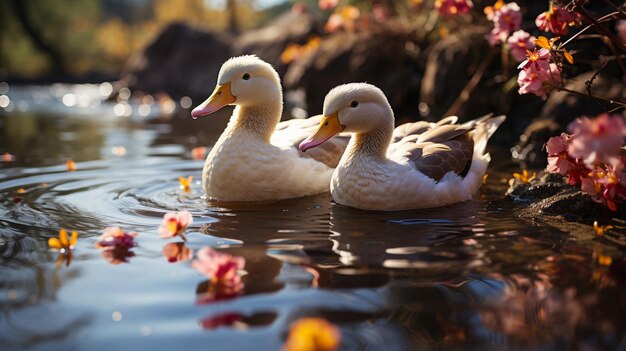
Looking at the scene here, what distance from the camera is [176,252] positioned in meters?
4.18

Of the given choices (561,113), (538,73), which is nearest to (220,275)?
(538,73)

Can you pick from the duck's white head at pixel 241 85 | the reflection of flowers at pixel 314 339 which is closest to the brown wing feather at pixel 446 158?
the duck's white head at pixel 241 85

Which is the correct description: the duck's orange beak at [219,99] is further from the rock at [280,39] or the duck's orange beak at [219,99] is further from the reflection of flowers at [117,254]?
the rock at [280,39]

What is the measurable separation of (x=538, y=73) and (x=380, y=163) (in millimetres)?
1347

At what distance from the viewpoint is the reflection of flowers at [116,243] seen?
4168 mm

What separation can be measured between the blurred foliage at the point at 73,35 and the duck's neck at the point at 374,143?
21.0 metres

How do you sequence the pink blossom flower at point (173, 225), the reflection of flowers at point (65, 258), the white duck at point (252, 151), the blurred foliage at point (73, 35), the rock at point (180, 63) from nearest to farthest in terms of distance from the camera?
the reflection of flowers at point (65, 258) < the pink blossom flower at point (173, 225) < the white duck at point (252, 151) < the rock at point (180, 63) < the blurred foliage at point (73, 35)

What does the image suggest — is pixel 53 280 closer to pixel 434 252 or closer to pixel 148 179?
pixel 434 252

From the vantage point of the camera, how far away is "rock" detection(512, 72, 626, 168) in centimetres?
760

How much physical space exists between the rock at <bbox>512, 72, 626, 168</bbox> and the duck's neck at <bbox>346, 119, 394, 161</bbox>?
258 cm

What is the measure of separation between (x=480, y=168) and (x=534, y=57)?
158cm

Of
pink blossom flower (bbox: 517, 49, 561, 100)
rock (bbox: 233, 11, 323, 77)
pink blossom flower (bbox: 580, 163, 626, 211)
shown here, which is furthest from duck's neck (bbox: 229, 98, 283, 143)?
rock (bbox: 233, 11, 323, 77)

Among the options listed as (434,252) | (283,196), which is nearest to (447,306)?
(434,252)

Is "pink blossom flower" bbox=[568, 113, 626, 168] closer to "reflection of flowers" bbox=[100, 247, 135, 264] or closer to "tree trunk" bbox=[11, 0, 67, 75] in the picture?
"reflection of flowers" bbox=[100, 247, 135, 264]
